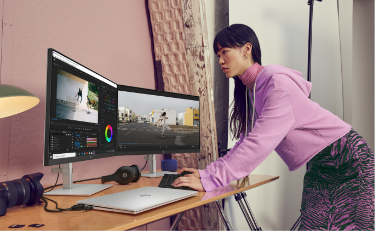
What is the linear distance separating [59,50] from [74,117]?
1.87 feet

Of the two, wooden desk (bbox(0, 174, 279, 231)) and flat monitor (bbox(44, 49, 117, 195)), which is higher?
flat monitor (bbox(44, 49, 117, 195))

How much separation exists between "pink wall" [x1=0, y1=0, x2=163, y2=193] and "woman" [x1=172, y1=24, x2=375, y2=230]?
0.72 metres

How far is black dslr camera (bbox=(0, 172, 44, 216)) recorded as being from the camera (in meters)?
0.75

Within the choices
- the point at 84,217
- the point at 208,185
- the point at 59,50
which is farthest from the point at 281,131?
the point at 59,50

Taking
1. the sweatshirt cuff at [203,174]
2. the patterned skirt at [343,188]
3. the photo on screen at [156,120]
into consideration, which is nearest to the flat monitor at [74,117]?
the photo on screen at [156,120]

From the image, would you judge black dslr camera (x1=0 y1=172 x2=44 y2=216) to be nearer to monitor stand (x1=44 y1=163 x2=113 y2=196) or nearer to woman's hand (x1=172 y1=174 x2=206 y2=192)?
monitor stand (x1=44 y1=163 x2=113 y2=196)

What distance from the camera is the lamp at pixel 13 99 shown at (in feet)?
2.71

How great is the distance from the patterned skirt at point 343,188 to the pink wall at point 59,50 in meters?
1.17

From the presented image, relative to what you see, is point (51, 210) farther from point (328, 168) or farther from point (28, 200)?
point (328, 168)

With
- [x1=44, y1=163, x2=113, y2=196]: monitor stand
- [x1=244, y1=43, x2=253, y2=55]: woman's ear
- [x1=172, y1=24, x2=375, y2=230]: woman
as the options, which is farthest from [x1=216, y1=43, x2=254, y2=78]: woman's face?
[x1=44, y1=163, x2=113, y2=196]: monitor stand

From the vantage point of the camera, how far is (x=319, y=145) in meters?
1.07

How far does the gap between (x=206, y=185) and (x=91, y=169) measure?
82 cm

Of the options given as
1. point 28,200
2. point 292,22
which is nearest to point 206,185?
point 28,200

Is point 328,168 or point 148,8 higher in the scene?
point 148,8
